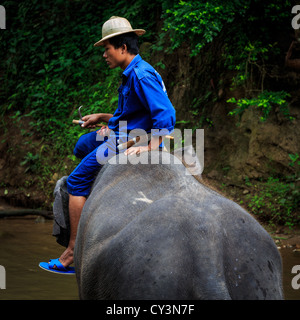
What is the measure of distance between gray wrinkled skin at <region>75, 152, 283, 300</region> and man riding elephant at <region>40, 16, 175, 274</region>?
604 millimetres

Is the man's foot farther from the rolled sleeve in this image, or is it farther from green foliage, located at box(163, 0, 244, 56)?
green foliage, located at box(163, 0, 244, 56)

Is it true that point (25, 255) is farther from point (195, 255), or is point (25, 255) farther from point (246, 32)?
point (246, 32)

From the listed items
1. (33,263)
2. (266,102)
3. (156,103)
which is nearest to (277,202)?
(266,102)

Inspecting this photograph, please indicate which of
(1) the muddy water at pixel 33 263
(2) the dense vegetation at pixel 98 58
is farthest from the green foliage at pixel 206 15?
(1) the muddy water at pixel 33 263

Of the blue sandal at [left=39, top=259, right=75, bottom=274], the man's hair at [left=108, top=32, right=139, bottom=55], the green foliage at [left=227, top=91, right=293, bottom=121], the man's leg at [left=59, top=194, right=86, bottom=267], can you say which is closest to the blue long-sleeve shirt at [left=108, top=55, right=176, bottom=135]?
the man's hair at [left=108, top=32, right=139, bottom=55]

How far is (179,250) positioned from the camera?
178 cm

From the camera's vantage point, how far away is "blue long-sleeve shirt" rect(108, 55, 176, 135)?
104 inches

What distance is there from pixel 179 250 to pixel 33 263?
371cm

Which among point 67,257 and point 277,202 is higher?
point 67,257

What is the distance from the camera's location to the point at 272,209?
634 centimetres

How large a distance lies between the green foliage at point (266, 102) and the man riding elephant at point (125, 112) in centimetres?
343

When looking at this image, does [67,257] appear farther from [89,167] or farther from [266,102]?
[266,102]

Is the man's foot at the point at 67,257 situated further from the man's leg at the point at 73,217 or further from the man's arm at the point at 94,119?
the man's arm at the point at 94,119
